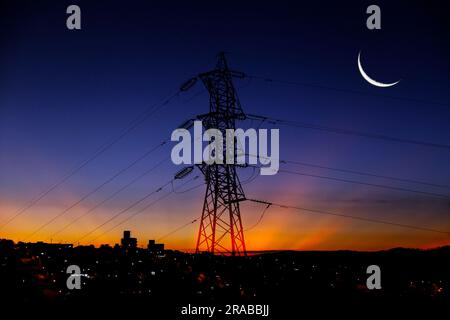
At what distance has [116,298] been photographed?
42.8 m

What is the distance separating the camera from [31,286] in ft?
136

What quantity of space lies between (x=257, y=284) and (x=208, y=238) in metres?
12.8

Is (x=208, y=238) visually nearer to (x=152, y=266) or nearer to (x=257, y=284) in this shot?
(x=257, y=284)

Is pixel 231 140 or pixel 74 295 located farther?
pixel 74 295
